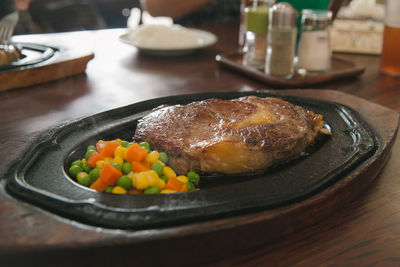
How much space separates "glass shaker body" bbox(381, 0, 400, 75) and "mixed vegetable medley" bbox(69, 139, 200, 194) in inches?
85.4

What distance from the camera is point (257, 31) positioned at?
2.92 meters

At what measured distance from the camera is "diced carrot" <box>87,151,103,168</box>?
149 cm

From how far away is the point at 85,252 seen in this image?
98cm

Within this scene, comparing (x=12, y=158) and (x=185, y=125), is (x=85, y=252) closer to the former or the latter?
(x=12, y=158)

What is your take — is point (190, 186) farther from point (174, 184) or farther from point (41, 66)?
point (41, 66)

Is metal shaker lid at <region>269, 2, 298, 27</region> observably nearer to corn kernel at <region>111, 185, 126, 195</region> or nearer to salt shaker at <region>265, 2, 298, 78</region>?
salt shaker at <region>265, 2, 298, 78</region>

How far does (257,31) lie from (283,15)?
41cm

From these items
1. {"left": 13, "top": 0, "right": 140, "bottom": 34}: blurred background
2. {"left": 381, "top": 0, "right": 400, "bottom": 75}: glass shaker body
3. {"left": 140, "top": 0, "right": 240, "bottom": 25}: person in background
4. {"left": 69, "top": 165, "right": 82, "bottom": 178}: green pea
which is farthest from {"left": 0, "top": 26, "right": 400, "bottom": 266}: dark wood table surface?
{"left": 13, "top": 0, "right": 140, "bottom": 34}: blurred background

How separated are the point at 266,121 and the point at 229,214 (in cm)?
61

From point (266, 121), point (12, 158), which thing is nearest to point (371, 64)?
point (266, 121)

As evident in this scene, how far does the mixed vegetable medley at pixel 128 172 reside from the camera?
1306 mm

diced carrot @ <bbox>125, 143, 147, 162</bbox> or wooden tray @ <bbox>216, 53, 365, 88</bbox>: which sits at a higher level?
diced carrot @ <bbox>125, 143, 147, 162</bbox>

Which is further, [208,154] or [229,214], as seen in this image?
[208,154]

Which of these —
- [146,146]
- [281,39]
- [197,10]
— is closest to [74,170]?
[146,146]
